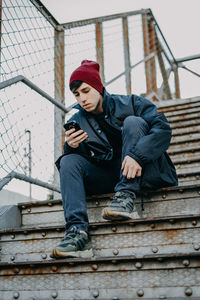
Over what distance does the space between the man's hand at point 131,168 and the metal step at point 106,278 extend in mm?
398

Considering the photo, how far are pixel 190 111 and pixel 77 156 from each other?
2507mm

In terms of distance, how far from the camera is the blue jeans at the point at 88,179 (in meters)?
1.62

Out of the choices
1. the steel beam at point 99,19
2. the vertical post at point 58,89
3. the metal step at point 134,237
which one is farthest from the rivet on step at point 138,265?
the steel beam at point 99,19

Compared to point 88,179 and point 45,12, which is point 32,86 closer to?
point 45,12

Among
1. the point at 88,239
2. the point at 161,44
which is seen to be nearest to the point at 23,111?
the point at 88,239

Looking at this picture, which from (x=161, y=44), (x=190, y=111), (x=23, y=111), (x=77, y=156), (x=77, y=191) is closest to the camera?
(x=77, y=191)

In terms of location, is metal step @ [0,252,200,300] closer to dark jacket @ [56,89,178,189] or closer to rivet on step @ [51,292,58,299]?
rivet on step @ [51,292,58,299]

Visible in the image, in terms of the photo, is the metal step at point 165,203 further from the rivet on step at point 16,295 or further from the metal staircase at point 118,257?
the rivet on step at point 16,295

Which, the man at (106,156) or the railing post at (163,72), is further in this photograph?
the railing post at (163,72)

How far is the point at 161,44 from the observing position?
6.75 metres

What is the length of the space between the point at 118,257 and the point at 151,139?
23.4 inches

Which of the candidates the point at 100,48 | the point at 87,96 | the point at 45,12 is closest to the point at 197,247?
the point at 87,96

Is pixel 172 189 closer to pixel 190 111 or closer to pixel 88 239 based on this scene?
pixel 88 239

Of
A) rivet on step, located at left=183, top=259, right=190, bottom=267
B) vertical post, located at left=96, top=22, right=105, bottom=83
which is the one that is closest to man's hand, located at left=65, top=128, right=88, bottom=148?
rivet on step, located at left=183, top=259, right=190, bottom=267
